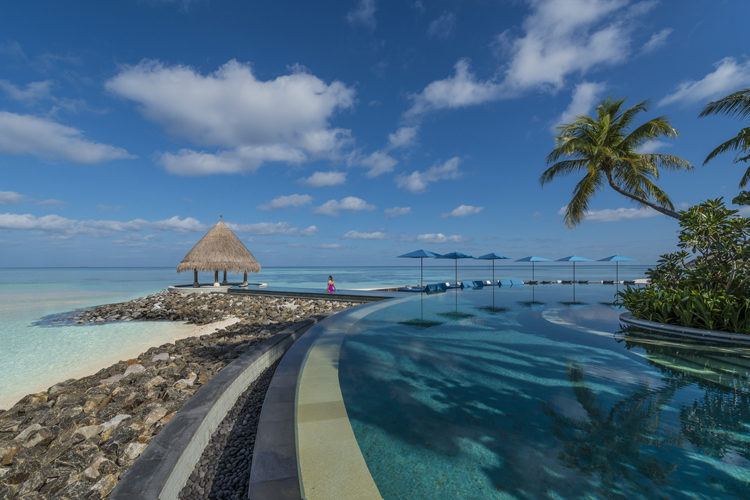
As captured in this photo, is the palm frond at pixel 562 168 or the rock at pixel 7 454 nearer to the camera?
the rock at pixel 7 454

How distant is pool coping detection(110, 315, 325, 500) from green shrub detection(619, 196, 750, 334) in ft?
26.8

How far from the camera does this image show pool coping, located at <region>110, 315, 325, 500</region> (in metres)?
1.88

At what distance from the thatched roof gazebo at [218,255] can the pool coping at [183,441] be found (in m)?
17.0

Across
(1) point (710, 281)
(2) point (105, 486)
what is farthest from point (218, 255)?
(1) point (710, 281)

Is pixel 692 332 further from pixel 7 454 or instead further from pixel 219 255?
pixel 219 255

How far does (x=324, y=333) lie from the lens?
550 centimetres

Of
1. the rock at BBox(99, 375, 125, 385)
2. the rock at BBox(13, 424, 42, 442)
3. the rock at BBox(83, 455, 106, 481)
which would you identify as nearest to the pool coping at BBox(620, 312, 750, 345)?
the rock at BBox(83, 455, 106, 481)

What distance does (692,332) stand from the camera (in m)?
5.70

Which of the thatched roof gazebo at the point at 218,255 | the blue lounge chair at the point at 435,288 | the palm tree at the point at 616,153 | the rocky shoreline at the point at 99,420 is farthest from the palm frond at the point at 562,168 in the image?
the thatched roof gazebo at the point at 218,255

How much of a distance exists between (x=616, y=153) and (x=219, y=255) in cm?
2195

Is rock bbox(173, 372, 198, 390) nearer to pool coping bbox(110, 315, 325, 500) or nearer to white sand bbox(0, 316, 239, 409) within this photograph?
pool coping bbox(110, 315, 325, 500)

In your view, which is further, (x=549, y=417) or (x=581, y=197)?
(x=581, y=197)

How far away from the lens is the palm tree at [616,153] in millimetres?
11930

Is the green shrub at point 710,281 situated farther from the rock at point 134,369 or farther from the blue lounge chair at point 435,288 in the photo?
the rock at point 134,369
